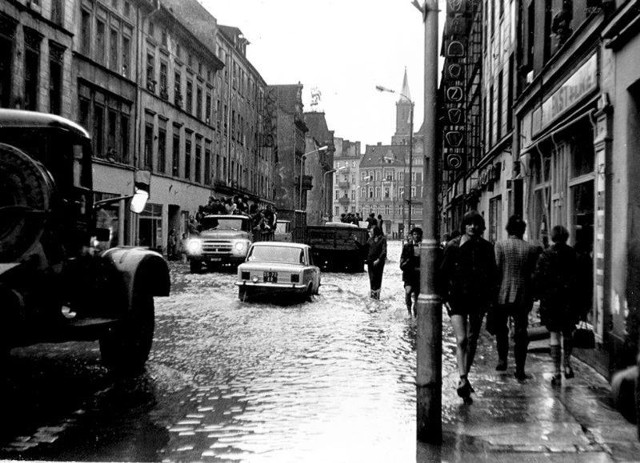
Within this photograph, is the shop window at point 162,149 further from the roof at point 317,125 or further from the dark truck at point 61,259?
the roof at point 317,125

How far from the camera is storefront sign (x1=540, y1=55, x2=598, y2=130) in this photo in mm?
11086

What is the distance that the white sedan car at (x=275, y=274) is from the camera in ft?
55.6

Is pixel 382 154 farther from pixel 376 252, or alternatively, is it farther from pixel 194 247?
pixel 376 252

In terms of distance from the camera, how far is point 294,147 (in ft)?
276

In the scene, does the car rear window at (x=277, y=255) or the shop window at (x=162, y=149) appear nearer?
the car rear window at (x=277, y=255)

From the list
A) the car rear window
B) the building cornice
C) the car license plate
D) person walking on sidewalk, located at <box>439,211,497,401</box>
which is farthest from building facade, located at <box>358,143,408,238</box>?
person walking on sidewalk, located at <box>439,211,497,401</box>

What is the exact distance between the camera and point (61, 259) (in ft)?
23.1

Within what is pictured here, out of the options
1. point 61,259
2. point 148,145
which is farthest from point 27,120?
point 148,145

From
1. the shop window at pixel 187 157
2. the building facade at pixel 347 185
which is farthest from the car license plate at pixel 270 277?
the building facade at pixel 347 185

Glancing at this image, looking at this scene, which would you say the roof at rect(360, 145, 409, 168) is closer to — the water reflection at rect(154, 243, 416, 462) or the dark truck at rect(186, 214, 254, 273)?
the dark truck at rect(186, 214, 254, 273)

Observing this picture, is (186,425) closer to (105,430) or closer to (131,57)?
(105,430)

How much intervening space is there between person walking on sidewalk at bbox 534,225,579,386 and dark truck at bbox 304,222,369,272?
2371cm

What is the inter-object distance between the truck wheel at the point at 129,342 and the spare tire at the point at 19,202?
1589mm

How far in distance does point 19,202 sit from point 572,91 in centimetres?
933
